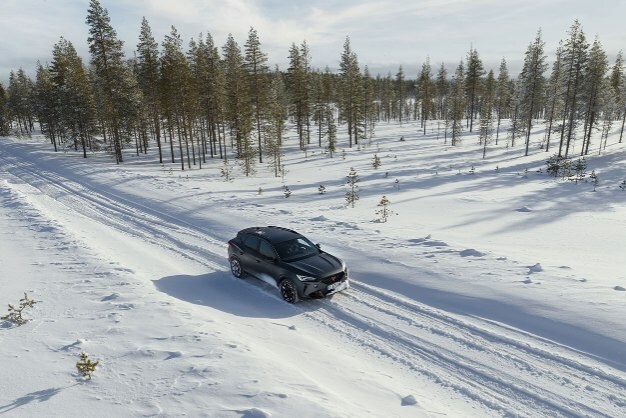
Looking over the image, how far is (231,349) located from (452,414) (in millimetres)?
4030

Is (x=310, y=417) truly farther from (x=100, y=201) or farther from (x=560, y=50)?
(x=560, y=50)

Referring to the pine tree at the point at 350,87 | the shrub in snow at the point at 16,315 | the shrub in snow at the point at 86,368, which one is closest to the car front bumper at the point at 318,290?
the shrub in snow at the point at 86,368

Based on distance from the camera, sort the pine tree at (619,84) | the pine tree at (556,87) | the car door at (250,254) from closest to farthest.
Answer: the car door at (250,254) < the pine tree at (556,87) < the pine tree at (619,84)

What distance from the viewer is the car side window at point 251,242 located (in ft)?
37.9

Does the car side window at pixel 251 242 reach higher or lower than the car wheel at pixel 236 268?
higher

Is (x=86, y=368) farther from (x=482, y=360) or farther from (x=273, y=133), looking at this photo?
(x=273, y=133)

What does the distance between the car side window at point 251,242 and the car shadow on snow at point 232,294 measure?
1.02m

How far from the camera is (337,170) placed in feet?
129

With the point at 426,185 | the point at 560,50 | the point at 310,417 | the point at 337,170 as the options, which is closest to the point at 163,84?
the point at 337,170

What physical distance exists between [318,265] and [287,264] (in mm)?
846

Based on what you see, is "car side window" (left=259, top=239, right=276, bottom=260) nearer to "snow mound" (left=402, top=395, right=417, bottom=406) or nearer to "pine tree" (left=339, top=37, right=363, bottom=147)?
"snow mound" (left=402, top=395, right=417, bottom=406)

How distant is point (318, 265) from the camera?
34.3ft

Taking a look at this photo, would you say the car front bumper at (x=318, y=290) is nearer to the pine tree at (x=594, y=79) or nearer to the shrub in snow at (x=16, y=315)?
the shrub in snow at (x=16, y=315)

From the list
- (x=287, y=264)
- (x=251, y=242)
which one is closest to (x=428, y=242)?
(x=287, y=264)
